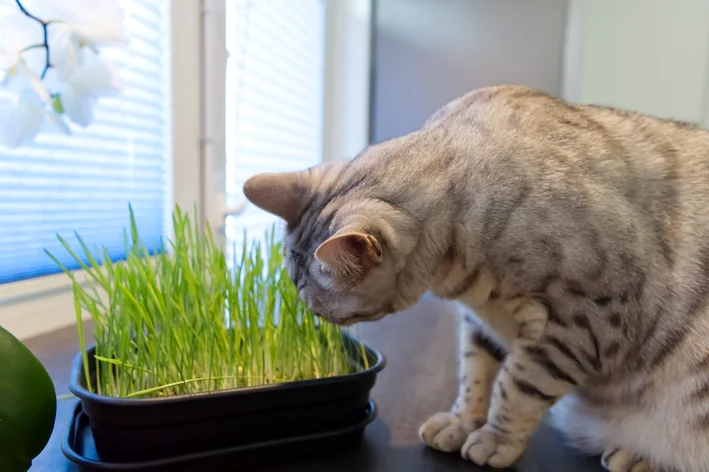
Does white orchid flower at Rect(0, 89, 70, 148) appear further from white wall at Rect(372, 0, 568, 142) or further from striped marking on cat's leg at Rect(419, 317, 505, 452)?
white wall at Rect(372, 0, 568, 142)

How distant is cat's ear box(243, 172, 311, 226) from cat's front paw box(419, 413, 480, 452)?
1.13 feet

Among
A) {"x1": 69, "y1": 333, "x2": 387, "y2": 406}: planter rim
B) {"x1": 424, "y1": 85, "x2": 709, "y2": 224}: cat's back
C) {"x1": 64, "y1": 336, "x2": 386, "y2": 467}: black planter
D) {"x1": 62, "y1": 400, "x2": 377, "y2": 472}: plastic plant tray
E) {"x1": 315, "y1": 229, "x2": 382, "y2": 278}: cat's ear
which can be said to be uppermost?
{"x1": 424, "y1": 85, "x2": 709, "y2": 224}: cat's back

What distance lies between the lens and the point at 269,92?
72.8 inches

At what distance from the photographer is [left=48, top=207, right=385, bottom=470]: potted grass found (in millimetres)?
612

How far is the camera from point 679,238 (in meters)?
0.76

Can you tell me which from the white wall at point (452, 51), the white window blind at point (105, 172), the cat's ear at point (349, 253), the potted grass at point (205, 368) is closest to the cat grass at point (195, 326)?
the potted grass at point (205, 368)

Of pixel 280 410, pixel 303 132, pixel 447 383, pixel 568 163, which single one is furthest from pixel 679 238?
pixel 303 132

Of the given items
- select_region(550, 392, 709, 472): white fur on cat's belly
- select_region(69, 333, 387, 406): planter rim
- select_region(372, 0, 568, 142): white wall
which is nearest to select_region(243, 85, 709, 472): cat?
select_region(550, 392, 709, 472): white fur on cat's belly

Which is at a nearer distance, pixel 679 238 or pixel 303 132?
pixel 679 238

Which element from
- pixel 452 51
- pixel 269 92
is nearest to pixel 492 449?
pixel 269 92

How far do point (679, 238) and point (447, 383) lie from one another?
17.7 inches

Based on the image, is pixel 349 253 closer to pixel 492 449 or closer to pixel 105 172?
pixel 492 449

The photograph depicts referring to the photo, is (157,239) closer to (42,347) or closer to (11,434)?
(42,347)

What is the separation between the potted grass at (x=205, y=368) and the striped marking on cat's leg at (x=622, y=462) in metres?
0.32
